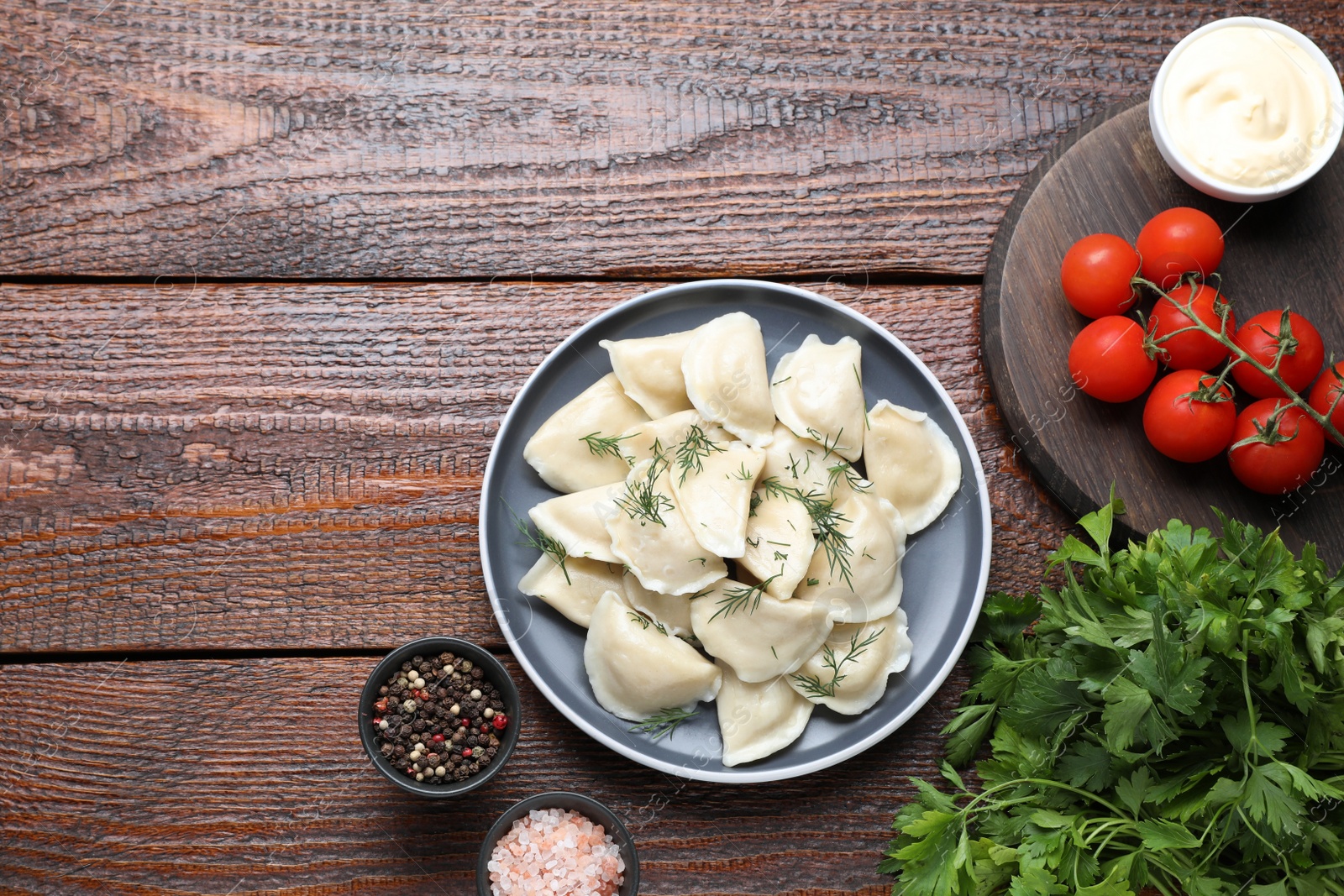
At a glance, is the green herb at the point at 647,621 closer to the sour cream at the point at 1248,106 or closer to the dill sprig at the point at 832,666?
the dill sprig at the point at 832,666

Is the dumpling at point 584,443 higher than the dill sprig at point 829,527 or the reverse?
higher

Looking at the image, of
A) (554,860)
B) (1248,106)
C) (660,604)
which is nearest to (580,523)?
(660,604)

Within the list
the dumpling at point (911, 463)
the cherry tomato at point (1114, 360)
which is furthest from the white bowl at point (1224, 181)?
the dumpling at point (911, 463)

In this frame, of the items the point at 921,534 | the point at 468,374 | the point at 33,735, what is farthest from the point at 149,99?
the point at 921,534

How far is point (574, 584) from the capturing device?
1.58 metres

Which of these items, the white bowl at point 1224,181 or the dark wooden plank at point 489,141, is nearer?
the white bowl at point 1224,181

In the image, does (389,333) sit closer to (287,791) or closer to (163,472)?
(163,472)

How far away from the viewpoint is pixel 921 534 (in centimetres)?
164

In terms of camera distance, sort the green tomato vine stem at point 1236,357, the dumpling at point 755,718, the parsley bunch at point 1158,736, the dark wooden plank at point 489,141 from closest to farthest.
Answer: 1. the parsley bunch at point 1158,736
2. the green tomato vine stem at point 1236,357
3. the dumpling at point 755,718
4. the dark wooden plank at point 489,141

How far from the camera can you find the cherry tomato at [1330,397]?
155 cm

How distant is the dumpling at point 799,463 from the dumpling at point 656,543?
193 mm

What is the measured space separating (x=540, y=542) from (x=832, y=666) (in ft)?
1.78

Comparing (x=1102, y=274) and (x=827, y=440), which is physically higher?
(x=1102, y=274)

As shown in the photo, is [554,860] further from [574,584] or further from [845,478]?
[845,478]
